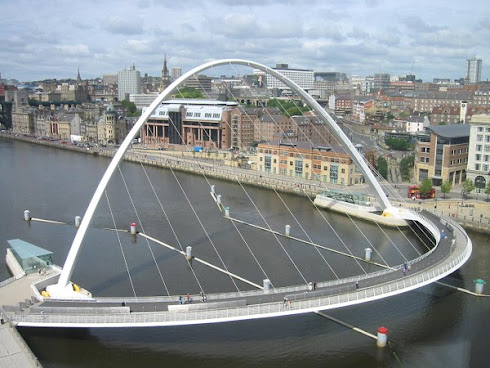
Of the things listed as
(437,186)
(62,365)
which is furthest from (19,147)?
(62,365)

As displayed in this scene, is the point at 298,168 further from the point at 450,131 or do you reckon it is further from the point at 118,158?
the point at 118,158

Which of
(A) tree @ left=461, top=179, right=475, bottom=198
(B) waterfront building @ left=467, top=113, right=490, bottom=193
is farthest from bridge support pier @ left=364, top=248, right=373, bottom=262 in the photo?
(B) waterfront building @ left=467, top=113, right=490, bottom=193

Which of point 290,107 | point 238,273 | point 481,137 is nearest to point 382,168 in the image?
point 481,137

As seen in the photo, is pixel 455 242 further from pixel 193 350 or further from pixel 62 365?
pixel 62 365

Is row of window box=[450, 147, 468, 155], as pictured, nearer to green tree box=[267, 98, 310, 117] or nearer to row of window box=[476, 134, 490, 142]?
row of window box=[476, 134, 490, 142]

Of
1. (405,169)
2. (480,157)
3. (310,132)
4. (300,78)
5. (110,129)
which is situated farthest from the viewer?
(300,78)

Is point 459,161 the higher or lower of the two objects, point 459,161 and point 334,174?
the higher
